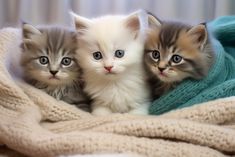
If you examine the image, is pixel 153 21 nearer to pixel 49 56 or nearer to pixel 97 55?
pixel 97 55

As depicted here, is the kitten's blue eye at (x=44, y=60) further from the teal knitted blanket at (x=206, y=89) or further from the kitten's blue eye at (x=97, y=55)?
the teal knitted blanket at (x=206, y=89)

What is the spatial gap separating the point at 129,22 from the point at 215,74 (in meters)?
0.25

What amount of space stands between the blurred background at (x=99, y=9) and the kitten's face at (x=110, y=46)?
835 millimetres

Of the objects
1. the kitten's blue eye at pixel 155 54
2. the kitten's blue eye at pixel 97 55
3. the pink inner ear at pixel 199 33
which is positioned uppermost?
the pink inner ear at pixel 199 33

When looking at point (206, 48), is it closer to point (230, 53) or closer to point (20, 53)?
point (230, 53)

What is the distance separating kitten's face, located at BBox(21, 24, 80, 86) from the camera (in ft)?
3.18

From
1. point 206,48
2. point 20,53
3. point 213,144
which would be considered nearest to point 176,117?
point 213,144

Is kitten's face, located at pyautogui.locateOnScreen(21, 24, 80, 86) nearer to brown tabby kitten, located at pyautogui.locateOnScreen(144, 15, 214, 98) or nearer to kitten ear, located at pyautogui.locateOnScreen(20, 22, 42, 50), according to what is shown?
kitten ear, located at pyautogui.locateOnScreen(20, 22, 42, 50)

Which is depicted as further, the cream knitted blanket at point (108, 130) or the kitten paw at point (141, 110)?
the kitten paw at point (141, 110)

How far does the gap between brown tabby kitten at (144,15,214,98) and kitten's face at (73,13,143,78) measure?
0.04m

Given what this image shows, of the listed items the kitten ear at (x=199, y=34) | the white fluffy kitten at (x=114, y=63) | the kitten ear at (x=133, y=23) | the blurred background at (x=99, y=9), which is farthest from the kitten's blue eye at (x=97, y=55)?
the blurred background at (x=99, y=9)

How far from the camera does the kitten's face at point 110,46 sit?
3.11ft

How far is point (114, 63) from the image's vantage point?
3.09 ft

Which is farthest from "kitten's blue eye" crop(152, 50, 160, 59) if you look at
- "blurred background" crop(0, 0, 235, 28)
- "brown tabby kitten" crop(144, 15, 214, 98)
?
"blurred background" crop(0, 0, 235, 28)
